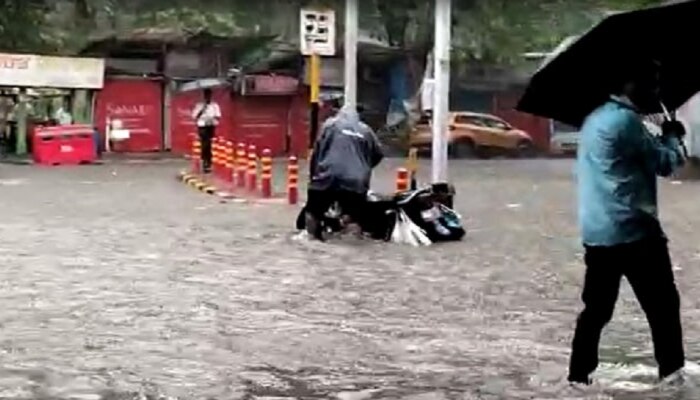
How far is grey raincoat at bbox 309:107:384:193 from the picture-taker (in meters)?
15.9

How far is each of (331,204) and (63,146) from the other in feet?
71.4

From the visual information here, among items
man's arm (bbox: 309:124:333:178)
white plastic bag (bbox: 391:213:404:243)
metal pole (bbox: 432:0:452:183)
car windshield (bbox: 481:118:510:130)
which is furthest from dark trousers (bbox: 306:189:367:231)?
car windshield (bbox: 481:118:510:130)

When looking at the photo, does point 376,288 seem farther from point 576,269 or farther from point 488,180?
point 488,180

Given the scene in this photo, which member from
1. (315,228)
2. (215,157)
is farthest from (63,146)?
(315,228)

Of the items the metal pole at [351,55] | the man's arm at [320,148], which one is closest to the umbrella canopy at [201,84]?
the metal pole at [351,55]

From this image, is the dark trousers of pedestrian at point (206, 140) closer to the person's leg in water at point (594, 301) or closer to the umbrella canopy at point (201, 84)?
the umbrella canopy at point (201, 84)

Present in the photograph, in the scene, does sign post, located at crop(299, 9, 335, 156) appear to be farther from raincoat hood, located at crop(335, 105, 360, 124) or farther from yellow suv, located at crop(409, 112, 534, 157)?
yellow suv, located at crop(409, 112, 534, 157)

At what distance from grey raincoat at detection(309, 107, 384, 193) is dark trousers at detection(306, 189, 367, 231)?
0.12 metres

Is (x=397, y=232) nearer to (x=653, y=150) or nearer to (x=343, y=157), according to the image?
(x=343, y=157)

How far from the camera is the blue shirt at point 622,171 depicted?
7461 millimetres

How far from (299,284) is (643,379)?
16.3ft

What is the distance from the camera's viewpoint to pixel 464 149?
145 ft

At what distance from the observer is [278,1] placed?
127ft

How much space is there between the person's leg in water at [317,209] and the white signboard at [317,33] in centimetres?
637
